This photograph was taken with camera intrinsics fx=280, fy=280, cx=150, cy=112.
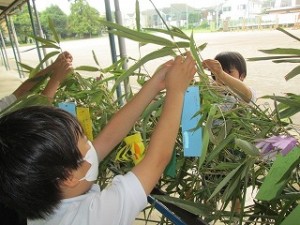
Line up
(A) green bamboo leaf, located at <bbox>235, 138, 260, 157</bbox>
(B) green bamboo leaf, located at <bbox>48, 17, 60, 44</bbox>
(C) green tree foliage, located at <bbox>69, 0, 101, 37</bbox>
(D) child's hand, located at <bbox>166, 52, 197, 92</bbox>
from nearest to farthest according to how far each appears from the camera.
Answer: (A) green bamboo leaf, located at <bbox>235, 138, 260, 157</bbox> → (D) child's hand, located at <bbox>166, 52, 197, 92</bbox> → (B) green bamboo leaf, located at <bbox>48, 17, 60, 44</bbox> → (C) green tree foliage, located at <bbox>69, 0, 101, 37</bbox>

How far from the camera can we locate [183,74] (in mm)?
502

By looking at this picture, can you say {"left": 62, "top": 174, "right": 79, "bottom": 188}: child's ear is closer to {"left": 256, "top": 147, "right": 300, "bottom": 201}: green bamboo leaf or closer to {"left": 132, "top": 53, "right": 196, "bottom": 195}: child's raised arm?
{"left": 132, "top": 53, "right": 196, "bottom": 195}: child's raised arm

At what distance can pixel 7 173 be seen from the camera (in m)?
0.50

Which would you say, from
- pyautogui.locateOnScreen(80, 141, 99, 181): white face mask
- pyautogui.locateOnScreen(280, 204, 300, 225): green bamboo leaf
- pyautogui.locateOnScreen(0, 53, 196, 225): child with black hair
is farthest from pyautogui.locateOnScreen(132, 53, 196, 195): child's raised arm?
pyautogui.locateOnScreen(280, 204, 300, 225): green bamboo leaf

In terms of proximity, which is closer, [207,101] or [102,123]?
[207,101]

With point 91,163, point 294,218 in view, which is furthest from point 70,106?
point 294,218

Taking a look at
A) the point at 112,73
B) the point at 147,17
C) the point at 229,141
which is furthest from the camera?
the point at 112,73

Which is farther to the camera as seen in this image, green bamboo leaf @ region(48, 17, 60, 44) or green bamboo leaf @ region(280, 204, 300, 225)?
green bamboo leaf @ region(48, 17, 60, 44)

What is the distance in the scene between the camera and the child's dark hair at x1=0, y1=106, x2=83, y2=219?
1.60 feet

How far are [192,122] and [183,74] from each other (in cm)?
9

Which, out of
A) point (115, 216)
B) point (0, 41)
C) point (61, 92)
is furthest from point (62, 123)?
point (0, 41)

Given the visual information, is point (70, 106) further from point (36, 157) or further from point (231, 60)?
point (231, 60)

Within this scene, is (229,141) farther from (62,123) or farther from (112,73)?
(112,73)

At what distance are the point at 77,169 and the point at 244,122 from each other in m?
0.32
